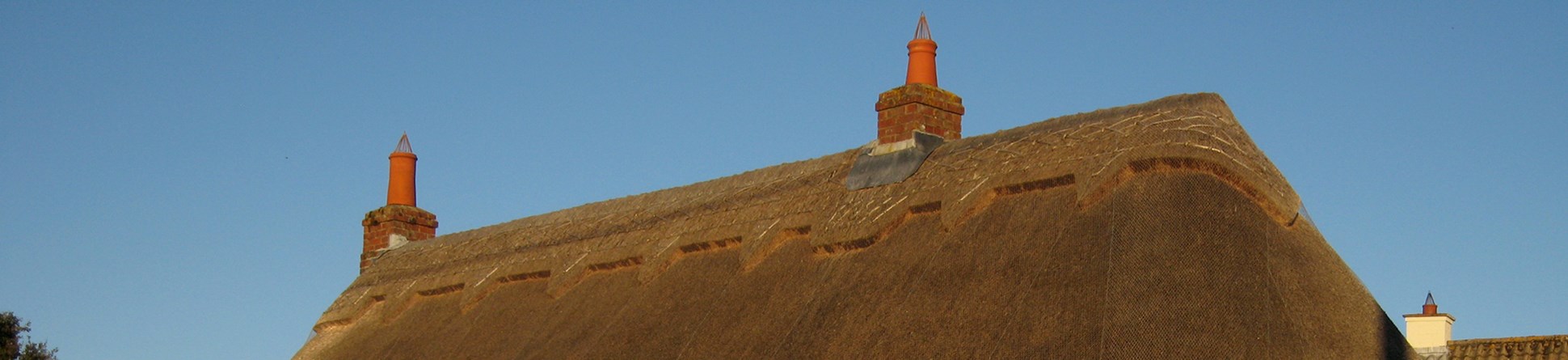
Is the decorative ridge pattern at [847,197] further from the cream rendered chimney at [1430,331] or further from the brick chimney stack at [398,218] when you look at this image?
the cream rendered chimney at [1430,331]

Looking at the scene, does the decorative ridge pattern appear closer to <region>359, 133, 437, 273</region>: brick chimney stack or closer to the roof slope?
the roof slope

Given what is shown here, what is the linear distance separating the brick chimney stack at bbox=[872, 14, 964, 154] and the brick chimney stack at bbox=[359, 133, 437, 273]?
30.3 ft

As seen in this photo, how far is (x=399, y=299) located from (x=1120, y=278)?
37.2ft

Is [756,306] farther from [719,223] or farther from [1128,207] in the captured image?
[1128,207]

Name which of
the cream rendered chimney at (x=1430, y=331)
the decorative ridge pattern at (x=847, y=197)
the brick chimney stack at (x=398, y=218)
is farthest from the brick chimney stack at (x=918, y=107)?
the brick chimney stack at (x=398, y=218)

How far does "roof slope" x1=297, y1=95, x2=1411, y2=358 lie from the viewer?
1084 cm

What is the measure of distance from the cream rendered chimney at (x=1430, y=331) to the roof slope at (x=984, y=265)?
4.23 metres

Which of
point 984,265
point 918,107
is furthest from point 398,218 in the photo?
point 984,265

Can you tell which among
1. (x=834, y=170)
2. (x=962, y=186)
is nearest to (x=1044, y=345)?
(x=962, y=186)

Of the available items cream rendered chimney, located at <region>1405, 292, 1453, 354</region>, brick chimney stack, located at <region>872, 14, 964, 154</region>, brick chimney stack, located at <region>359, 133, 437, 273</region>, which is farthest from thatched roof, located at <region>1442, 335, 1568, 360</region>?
brick chimney stack, located at <region>359, 133, 437, 273</region>

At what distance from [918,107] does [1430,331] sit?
514cm

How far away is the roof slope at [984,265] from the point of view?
10.8 meters

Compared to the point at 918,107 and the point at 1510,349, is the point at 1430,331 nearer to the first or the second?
the point at 1510,349

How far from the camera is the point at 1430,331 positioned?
16.0 m
